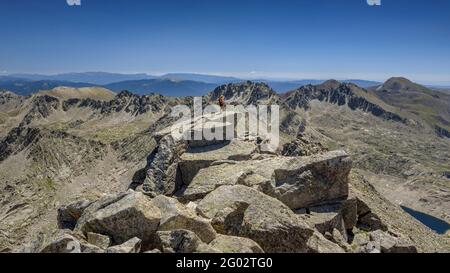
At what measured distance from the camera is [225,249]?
811 inches

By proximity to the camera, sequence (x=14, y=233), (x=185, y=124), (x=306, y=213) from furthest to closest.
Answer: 1. (x=14, y=233)
2. (x=185, y=124)
3. (x=306, y=213)

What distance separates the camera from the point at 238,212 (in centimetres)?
2541

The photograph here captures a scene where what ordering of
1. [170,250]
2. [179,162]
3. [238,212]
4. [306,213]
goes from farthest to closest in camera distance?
[179,162], [306,213], [238,212], [170,250]

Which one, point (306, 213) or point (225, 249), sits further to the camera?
point (306, 213)

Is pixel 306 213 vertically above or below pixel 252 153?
below

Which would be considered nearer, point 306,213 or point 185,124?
point 306,213
